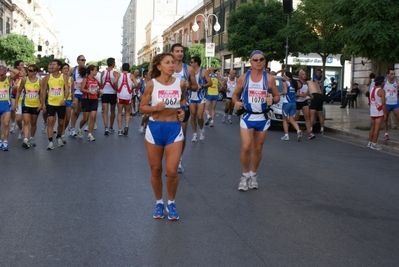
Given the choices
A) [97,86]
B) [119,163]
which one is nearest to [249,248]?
[119,163]

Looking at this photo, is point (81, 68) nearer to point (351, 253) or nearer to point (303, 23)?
point (351, 253)

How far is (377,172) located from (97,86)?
7010mm

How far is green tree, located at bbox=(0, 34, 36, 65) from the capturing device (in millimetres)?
52000

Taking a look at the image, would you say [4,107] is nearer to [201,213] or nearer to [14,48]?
[201,213]

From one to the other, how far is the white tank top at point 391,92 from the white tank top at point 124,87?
659cm

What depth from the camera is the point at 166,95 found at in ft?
18.6

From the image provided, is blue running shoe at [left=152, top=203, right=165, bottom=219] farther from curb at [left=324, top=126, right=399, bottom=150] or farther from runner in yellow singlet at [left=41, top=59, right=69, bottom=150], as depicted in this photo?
curb at [left=324, top=126, right=399, bottom=150]

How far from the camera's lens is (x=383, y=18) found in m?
15.0

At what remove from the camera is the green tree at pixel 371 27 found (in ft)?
48.1

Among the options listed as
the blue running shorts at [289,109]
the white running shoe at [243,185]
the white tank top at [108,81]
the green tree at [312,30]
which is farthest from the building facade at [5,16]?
the white running shoe at [243,185]

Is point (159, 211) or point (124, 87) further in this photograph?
point (124, 87)

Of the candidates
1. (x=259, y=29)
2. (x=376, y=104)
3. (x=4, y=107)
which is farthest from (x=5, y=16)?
(x=376, y=104)

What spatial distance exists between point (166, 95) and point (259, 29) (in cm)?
2731

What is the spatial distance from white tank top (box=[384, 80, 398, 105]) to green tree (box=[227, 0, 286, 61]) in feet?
57.6
